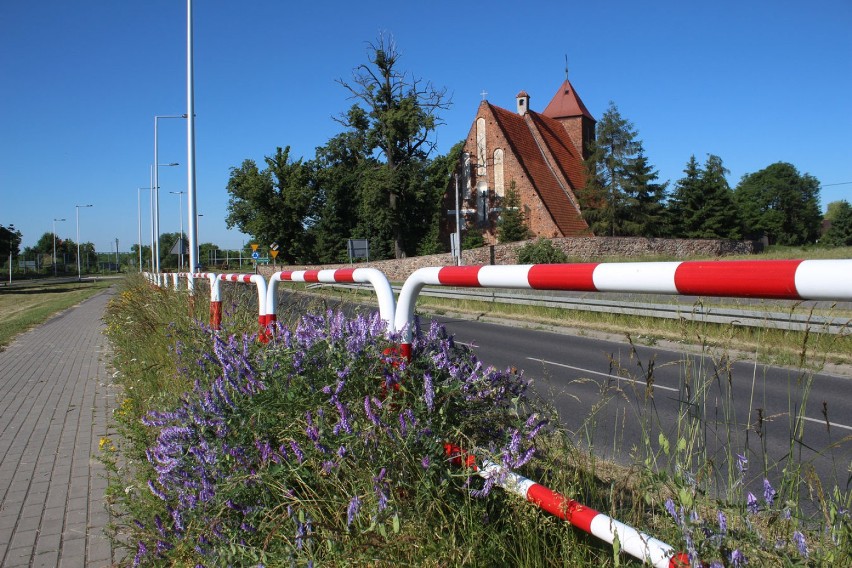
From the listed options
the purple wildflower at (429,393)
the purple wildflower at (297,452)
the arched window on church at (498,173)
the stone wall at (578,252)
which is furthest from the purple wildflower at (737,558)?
the arched window on church at (498,173)

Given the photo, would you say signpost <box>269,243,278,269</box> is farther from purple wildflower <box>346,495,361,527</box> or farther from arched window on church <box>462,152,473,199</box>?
purple wildflower <box>346,495,361,527</box>

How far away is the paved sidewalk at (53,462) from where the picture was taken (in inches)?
148

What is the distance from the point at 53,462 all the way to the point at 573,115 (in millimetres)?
58962

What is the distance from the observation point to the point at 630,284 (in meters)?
1.70

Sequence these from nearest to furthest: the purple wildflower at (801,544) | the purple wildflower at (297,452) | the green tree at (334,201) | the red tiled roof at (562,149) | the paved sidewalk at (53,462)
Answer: the purple wildflower at (801,544), the purple wildflower at (297,452), the paved sidewalk at (53,462), the red tiled roof at (562,149), the green tree at (334,201)

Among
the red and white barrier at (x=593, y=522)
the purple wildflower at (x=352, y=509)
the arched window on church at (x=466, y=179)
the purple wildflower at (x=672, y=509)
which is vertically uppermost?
the arched window on church at (x=466, y=179)

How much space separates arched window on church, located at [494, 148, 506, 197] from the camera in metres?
50.7

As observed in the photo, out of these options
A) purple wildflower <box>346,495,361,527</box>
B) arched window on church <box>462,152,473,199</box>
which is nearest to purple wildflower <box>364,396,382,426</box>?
purple wildflower <box>346,495,361,527</box>

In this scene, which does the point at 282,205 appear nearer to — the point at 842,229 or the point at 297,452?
the point at 297,452

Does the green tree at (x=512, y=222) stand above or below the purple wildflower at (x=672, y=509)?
above

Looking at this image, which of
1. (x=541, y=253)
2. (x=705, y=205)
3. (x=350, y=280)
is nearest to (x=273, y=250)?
(x=541, y=253)

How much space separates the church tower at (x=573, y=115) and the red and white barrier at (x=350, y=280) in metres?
57.3

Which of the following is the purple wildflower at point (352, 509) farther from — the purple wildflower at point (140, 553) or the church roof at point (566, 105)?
the church roof at point (566, 105)

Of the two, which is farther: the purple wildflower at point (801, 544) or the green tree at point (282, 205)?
the green tree at point (282, 205)
